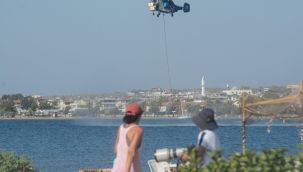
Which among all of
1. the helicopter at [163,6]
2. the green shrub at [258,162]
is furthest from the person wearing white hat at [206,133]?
the helicopter at [163,6]

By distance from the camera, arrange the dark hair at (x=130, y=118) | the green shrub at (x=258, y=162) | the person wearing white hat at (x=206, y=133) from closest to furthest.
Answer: the green shrub at (x=258, y=162)
the person wearing white hat at (x=206, y=133)
the dark hair at (x=130, y=118)

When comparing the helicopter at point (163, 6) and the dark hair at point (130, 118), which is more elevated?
the helicopter at point (163, 6)

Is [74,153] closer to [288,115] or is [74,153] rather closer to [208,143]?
[288,115]

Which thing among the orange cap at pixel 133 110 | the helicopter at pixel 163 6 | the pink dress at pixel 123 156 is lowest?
the pink dress at pixel 123 156

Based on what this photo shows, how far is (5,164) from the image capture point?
12.9 m

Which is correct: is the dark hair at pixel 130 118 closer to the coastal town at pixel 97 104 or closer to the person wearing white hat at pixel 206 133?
the person wearing white hat at pixel 206 133

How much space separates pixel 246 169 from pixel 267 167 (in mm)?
154

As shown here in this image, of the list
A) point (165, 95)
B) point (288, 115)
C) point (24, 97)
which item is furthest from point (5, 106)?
point (288, 115)

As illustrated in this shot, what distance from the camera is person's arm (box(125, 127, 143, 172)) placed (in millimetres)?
8828

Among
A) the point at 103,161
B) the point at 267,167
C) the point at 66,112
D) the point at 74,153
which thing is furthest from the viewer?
the point at 66,112

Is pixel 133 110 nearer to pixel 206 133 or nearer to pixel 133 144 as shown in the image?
pixel 133 144

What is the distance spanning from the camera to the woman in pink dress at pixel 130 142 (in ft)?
29.0

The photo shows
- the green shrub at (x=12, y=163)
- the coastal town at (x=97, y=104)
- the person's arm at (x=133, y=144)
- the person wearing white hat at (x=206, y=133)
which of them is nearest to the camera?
the person wearing white hat at (x=206, y=133)

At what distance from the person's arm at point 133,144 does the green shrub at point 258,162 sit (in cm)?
203
